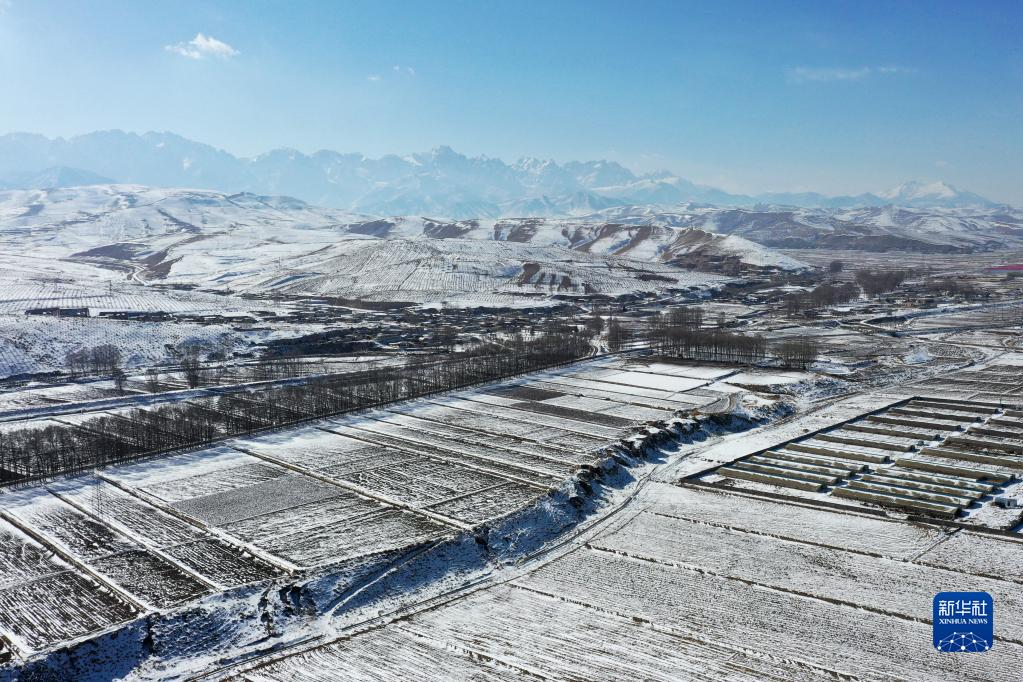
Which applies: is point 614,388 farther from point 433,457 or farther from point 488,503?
point 488,503

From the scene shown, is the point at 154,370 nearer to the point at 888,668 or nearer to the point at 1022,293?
the point at 888,668

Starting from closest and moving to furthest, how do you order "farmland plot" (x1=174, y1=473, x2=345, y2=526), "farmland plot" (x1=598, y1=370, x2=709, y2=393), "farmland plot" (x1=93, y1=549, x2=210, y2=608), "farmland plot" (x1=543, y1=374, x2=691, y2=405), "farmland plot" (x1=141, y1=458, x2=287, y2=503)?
"farmland plot" (x1=93, y1=549, x2=210, y2=608), "farmland plot" (x1=174, y1=473, x2=345, y2=526), "farmland plot" (x1=141, y1=458, x2=287, y2=503), "farmland plot" (x1=543, y1=374, x2=691, y2=405), "farmland plot" (x1=598, y1=370, x2=709, y2=393)

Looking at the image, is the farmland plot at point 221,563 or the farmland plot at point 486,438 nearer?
the farmland plot at point 221,563

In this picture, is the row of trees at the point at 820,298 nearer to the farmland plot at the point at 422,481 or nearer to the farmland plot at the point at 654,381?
the farmland plot at the point at 654,381

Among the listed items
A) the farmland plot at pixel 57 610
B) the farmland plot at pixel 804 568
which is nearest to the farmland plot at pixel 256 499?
the farmland plot at pixel 57 610

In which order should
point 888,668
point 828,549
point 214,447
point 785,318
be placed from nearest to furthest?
point 888,668, point 828,549, point 214,447, point 785,318

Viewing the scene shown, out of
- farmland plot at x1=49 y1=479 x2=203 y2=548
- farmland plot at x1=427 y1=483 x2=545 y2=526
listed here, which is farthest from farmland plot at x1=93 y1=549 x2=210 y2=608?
farmland plot at x1=427 y1=483 x2=545 y2=526

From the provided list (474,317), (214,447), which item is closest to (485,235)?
(474,317)

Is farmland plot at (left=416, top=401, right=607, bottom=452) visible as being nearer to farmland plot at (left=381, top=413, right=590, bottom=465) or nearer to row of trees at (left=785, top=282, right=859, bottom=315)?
farmland plot at (left=381, top=413, right=590, bottom=465)

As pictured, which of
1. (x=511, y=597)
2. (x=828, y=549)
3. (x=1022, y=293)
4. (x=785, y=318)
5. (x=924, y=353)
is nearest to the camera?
(x=511, y=597)
